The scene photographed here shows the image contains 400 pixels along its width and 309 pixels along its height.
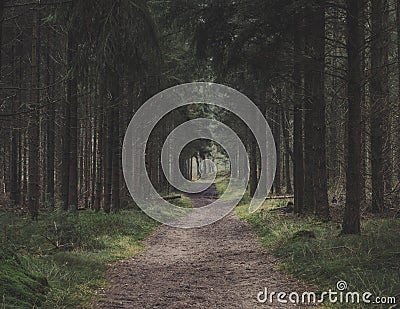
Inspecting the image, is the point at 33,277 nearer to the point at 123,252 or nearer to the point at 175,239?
the point at 123,252

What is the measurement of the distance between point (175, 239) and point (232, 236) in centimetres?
192

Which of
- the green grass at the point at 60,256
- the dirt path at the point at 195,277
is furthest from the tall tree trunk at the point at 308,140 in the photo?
the green grass at the point at 60,256

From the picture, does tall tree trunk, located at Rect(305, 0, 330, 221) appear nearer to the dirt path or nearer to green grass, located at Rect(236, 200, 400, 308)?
green grass, located at Rect(236, 200, 400, 308)

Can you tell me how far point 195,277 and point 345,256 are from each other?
2859 millimetres

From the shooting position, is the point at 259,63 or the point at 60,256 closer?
the point at 60,256

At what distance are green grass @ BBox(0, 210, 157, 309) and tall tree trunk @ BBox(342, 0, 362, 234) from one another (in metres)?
5.49

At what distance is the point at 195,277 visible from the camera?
880 centimetres

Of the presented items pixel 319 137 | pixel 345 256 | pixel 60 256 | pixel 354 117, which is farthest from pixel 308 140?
pixel 60 256

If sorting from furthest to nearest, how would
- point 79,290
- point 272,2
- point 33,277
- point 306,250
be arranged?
point 272,2
point 306,250
point 79,290
point 33,277

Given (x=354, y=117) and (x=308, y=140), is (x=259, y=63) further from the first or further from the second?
(x=308, y=140)

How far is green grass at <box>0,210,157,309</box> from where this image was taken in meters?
6.21

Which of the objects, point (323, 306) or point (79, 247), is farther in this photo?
point (79, 247)

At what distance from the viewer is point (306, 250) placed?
31.0 ft

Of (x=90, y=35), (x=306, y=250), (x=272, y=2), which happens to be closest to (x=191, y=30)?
(x=272, y=2)
